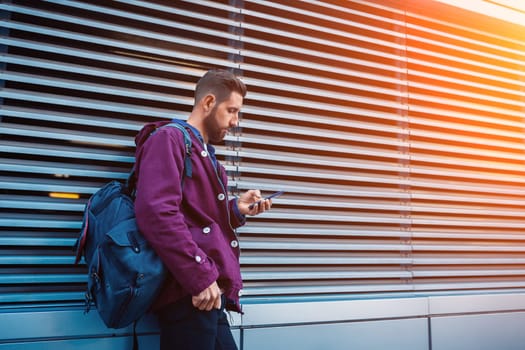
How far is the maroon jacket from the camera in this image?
5.21 ft

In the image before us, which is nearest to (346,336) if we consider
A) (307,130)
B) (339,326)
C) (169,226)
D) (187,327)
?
(339,326)

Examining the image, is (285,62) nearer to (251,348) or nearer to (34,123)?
(34,123)

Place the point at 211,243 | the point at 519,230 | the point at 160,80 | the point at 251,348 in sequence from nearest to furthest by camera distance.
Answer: the point at 211,243
the point at 251,348
the point at 160,80
the point at 519,230

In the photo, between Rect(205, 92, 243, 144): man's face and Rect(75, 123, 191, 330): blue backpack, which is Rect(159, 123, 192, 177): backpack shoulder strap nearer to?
Rect(205, 92, 243, 144): man's face

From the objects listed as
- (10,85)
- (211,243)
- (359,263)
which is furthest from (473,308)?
(10,85)

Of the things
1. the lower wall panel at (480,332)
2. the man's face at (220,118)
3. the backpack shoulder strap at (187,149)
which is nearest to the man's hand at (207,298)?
the backpack shoulder strap at (187,149)

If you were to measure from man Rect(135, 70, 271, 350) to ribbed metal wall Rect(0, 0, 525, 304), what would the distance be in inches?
27.1

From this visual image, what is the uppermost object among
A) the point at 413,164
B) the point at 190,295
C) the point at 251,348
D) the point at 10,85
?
the point at 10,85

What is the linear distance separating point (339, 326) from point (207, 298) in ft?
5.05

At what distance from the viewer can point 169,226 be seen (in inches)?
62.4

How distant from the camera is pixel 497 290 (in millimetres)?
3500

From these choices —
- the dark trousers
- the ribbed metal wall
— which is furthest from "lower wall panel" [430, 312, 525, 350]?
the dark trousers

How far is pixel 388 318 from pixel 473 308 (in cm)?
86

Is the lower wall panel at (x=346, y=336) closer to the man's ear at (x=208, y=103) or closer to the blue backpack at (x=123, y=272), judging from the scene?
the blue backpack at (x=123, y=272)
